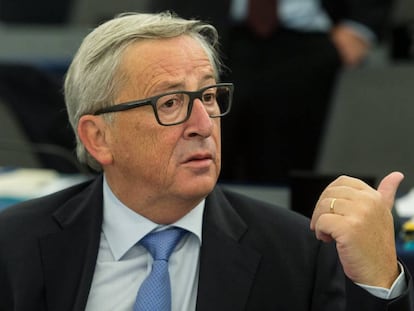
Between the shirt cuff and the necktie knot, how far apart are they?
515 millimetres

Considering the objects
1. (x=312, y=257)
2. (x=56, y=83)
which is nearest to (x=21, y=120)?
(x=56, y=83)

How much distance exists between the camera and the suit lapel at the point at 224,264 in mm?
2387

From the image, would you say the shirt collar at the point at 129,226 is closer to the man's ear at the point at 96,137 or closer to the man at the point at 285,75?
the man's ear at the point at 96,137

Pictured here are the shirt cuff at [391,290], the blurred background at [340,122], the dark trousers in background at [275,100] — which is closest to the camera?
the shirt cuff at [391,290]

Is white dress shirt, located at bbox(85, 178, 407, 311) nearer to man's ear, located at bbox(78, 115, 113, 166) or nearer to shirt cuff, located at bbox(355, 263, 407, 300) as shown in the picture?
man's ear, located at bbox(78, 115, 113, 166)

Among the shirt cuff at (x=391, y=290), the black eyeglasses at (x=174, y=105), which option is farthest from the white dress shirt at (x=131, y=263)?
the shirt cuff at (x=391, y=290)

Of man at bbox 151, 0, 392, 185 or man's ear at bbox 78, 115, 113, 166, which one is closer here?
man's ear at bbox 78, 115, 113, 166

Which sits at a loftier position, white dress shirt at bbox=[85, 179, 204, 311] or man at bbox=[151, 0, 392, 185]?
white dress shirt at bbox=[85, 179, 204, 311]

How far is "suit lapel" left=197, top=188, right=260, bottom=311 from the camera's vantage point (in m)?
2.39

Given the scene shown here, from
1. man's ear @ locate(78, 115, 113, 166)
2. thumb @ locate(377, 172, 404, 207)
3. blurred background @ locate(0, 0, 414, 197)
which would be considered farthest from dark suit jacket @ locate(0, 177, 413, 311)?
blurred background @ locate(0, 0, 414, 197)

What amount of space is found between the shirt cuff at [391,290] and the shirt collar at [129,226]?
49 cm

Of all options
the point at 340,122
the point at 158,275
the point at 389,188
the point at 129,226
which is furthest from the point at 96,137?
the point at 340,122

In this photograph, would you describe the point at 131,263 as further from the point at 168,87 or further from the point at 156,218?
the point at 168,87

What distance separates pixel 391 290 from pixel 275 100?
10.3 feet
